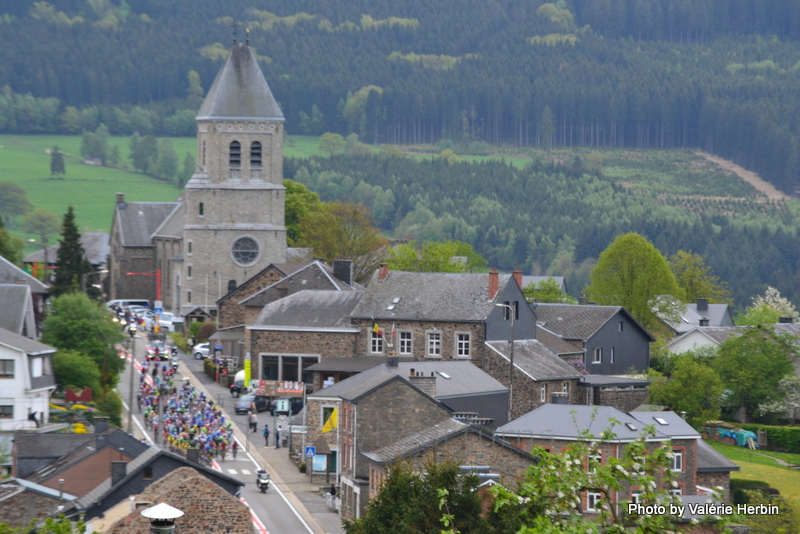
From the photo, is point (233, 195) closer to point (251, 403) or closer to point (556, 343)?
point (556, 343)

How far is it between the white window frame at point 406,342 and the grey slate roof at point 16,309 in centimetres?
1593

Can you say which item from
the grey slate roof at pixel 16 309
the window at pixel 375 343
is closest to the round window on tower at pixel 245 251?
the window at pixel 375 343

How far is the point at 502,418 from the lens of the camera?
55.3m

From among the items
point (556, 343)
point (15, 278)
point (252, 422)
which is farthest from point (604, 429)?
point (15, 278)

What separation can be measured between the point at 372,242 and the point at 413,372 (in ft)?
141

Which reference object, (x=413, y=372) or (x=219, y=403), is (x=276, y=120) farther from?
(x=413, y=372)

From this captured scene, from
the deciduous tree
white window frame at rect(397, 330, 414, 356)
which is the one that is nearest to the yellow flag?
white window frame at rect(397, 330, 414, 356)

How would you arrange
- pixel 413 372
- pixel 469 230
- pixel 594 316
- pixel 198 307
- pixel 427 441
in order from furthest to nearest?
pixel 469 230 → pixel 198 307 → pixel 594 316 → pixel 413 372 → pixel 427 441

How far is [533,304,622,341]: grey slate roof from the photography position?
7094 centimetres

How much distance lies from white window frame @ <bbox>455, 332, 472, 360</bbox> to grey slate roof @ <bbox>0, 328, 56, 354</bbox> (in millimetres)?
17880

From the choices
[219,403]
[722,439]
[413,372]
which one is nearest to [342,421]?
[413,372]

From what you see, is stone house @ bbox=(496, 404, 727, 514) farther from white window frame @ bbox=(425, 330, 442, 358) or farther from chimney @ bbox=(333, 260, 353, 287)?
chimney @ bbox=(333, 260, 353, 287)

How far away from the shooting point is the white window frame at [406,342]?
63.5 metres

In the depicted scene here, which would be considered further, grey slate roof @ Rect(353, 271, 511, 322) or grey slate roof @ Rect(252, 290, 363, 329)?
grey slate roof @ Rect(252, 290, 363, 329)
